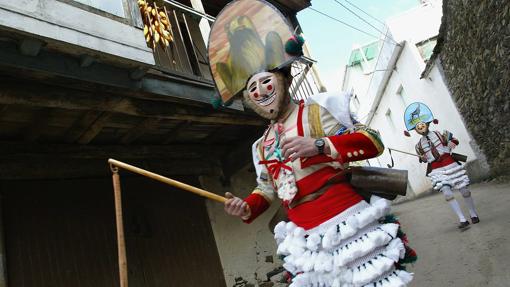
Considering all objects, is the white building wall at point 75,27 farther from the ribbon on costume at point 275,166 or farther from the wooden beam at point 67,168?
the ribbon on costume at point 275,166

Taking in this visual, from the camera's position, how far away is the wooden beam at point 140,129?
4019 mm

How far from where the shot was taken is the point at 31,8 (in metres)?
2.81

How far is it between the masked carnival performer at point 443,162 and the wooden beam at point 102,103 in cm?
302

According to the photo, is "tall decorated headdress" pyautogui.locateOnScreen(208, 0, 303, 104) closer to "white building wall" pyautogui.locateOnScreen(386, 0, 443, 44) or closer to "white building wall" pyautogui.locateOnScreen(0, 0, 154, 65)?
"white building wall" pyautogui.locateOnScreen(0, 0, 154, 65)

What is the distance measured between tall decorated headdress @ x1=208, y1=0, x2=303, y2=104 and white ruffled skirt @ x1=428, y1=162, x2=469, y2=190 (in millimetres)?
4172

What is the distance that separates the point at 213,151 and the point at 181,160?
0.54 meters

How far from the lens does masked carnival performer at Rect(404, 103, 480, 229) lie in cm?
523

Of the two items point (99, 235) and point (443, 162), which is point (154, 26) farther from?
point (443, 162)

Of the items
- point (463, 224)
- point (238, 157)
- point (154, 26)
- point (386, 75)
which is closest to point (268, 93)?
point (154, 26)

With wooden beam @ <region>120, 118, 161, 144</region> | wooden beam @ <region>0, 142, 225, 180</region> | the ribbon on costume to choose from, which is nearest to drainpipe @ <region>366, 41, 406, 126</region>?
wooden beam @ <region>0, 142, 225, 180</region>

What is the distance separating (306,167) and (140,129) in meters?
2.62

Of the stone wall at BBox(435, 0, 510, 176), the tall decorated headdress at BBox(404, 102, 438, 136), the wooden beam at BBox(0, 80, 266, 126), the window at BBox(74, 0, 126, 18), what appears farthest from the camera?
the stone wall at BBox(435, 0, 510, 176)

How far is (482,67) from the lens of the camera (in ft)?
24.5

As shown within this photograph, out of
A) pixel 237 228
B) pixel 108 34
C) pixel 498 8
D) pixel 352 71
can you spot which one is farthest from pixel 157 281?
pixel 352 71
